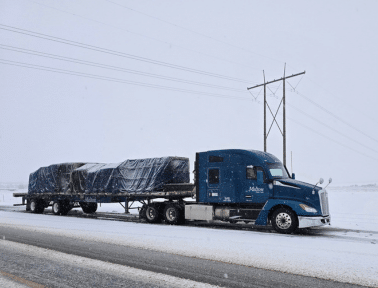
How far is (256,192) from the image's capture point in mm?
14117

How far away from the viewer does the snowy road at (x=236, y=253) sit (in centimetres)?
659

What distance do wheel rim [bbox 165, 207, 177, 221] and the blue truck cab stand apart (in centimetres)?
91

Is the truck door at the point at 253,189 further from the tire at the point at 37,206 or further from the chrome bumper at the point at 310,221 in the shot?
the tire at the point at 37,206

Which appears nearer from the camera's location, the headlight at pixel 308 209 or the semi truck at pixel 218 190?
the headlight at pixel 308 209

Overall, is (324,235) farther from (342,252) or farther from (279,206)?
(342,252)

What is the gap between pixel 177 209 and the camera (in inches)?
645

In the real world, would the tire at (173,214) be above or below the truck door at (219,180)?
below

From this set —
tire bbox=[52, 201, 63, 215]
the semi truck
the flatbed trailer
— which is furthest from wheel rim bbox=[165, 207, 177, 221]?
tire bbox=[52, 201, 63, 215]

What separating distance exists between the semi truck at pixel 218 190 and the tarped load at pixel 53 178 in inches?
58.1

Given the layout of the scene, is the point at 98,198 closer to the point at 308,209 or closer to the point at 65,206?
the point at 65,206

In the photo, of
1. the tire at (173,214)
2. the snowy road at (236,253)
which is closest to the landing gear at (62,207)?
the tire at (173,214)

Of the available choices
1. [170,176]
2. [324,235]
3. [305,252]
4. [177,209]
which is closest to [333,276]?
[305,252]

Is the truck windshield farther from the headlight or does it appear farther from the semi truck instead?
the headlight

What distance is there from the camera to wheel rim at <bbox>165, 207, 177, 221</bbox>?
54.1 feet
